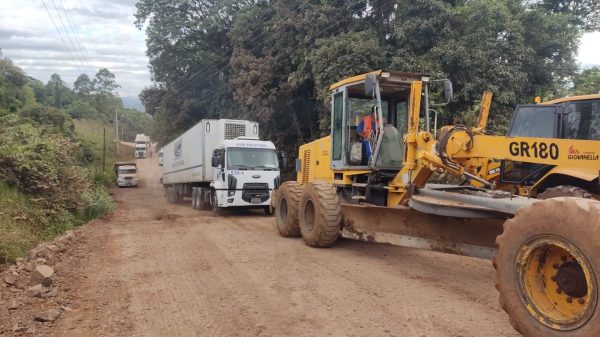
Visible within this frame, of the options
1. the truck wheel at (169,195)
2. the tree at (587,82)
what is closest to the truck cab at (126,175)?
the truck wheel at (169,195)

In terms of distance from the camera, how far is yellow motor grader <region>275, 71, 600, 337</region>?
3705 mm

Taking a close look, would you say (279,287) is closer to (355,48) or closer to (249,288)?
(249,288)

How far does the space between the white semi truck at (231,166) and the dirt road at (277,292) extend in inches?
277

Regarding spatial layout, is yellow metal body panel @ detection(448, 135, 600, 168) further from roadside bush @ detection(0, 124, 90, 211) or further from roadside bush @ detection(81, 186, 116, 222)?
roadside bush @ detection(81, 186, 116, 222)

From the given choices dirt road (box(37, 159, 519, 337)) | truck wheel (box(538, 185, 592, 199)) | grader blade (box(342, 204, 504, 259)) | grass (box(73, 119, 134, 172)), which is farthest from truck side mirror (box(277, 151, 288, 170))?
grass (box(73, 119, 134, 172))

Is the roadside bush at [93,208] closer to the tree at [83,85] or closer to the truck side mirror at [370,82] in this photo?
the truck side mirror at [370,82]

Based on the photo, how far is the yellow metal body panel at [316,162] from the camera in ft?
31.9

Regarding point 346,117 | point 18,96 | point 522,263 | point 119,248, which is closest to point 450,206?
point 522,263

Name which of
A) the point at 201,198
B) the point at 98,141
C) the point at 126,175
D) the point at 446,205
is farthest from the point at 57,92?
the point at 446,205

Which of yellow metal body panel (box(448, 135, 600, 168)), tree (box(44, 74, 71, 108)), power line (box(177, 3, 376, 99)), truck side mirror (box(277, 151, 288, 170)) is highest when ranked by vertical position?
tree (box(44, 74, 71, 108))

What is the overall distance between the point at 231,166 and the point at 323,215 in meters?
8.88

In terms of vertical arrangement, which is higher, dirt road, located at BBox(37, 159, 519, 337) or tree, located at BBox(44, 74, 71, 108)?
tree, located at BBox(44, 74, 71, 108)

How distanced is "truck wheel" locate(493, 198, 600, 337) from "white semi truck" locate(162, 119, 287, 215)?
13289 millimetres

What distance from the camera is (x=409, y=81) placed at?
8.34m
